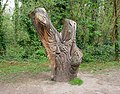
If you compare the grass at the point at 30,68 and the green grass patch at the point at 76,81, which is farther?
the grass at the point at 30,68

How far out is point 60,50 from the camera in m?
6.94

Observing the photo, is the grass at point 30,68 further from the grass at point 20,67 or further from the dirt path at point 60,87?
the dirt path at point 60,87

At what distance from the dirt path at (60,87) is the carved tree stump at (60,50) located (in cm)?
36

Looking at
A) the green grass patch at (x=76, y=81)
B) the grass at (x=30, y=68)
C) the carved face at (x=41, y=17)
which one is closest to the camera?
the carved face at (x=41, y=17)

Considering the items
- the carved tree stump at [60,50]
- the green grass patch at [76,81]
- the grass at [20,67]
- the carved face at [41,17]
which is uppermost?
the carved face at [41,17]

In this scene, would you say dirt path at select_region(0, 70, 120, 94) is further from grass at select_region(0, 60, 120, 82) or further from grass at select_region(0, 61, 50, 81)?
grass at select_region(0, 61, 50, 81)

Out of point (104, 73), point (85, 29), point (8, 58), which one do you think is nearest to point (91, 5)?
point (85, 29)

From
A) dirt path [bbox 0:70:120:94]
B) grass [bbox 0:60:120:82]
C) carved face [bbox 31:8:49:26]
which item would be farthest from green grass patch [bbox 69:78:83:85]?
carved face [bbox 31:8:49:26]

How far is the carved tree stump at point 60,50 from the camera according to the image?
686 centimetres

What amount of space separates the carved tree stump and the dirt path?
1.18 ft

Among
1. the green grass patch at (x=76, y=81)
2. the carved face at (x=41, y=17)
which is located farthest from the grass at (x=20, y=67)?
the carved face at (x=41, y=17)

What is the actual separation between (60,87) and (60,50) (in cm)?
103

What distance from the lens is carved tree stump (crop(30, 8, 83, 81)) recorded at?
6859 millimetres

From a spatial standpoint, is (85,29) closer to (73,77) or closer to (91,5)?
(91,5)
